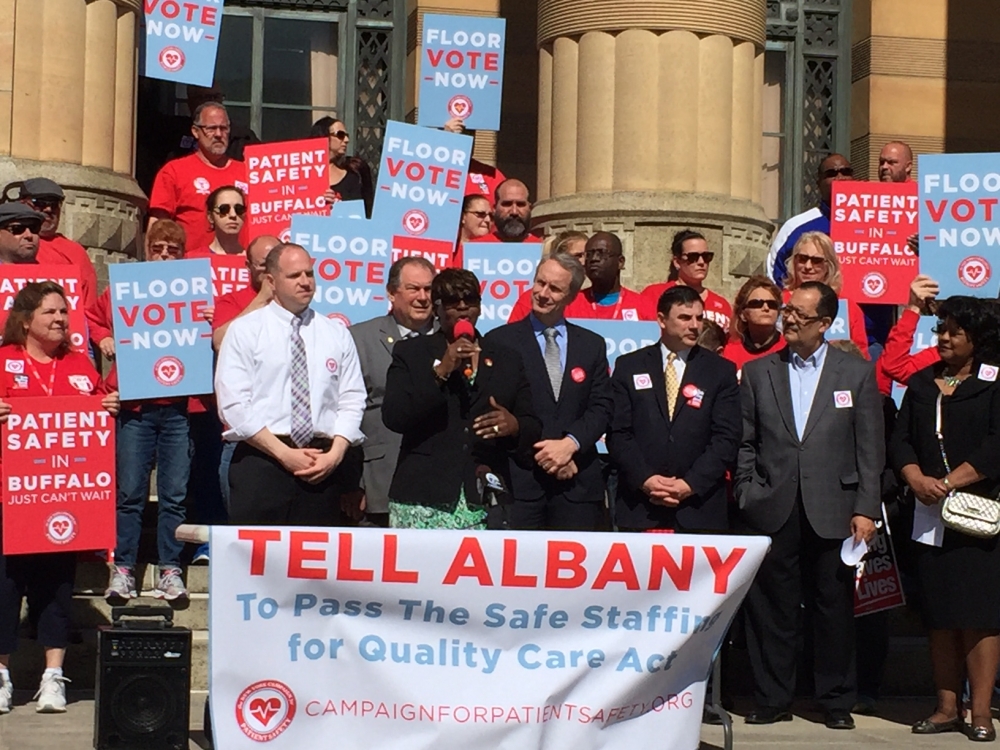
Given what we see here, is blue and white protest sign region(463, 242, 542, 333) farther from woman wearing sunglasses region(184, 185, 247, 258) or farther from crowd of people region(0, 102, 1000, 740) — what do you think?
woman wearing sunglasses region(184, 185, 247, 258)

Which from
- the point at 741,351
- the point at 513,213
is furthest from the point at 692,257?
the point at 513,213

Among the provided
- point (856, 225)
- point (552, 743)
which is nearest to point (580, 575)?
point (552, 743)

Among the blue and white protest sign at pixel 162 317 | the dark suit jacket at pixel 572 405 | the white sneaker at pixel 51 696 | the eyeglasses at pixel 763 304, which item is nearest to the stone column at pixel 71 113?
the blue and white protest sign at pixel 162 317

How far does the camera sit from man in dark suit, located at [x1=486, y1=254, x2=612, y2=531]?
9.45 m

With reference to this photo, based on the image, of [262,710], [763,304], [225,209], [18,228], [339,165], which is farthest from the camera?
[339,165]

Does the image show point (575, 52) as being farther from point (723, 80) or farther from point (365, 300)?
point (365, 300)

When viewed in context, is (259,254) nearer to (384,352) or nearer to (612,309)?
(384,352)

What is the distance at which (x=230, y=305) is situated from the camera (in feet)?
35.1

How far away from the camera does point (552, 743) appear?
809cm

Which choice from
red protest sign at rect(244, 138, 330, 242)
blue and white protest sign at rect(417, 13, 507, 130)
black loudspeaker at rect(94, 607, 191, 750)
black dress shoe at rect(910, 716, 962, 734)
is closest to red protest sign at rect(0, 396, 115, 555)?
black loudspeaker at rect(94, 607, 191, 750)

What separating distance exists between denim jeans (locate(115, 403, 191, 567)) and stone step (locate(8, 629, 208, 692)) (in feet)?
1.65

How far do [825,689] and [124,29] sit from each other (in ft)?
22.5

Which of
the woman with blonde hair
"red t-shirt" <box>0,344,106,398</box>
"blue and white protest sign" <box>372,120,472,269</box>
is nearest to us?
"red t-shirt" <box>0,344,106,398</box>

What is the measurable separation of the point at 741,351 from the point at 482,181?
2927mm
